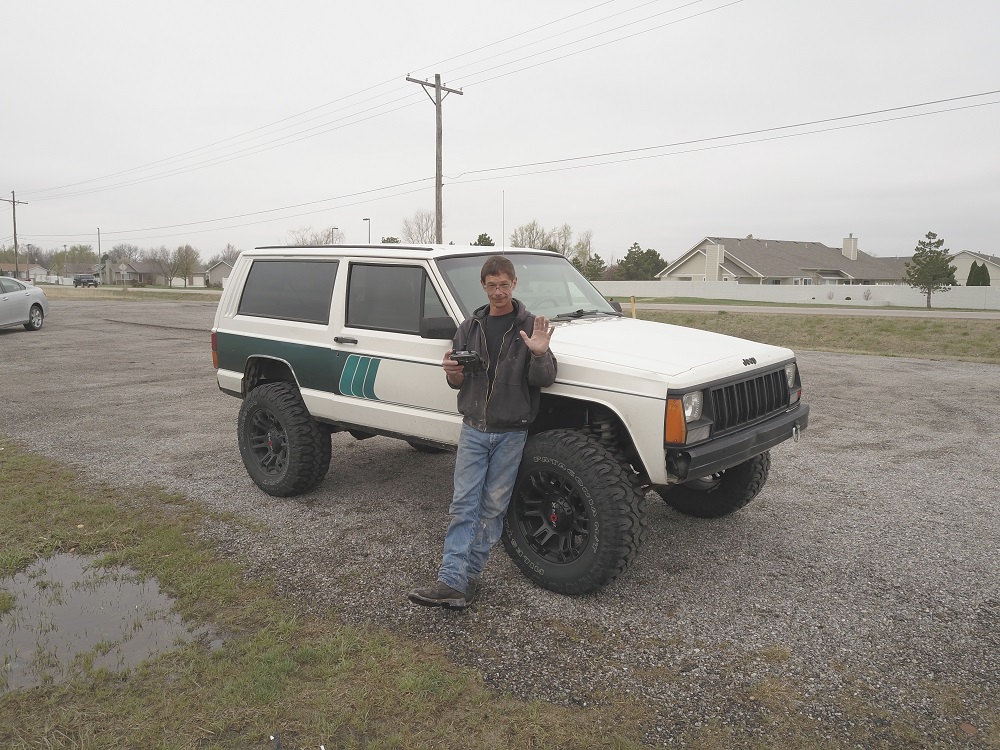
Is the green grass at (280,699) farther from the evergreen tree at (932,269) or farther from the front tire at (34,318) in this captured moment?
the evergreen tree at (932,269)

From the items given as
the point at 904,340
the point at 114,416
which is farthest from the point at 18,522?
the point at 904,340

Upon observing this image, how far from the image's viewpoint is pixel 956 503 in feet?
18.1

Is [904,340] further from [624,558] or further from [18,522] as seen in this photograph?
[18,522]

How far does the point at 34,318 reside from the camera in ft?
63.1

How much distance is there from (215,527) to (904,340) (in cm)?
1918

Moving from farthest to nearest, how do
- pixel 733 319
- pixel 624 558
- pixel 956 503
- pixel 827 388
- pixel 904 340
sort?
pixel 733 319, pixel 904 340, pixel 827 388, pixel 956 503, pixel 624 558

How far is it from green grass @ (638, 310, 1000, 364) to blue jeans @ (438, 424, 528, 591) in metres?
14.8

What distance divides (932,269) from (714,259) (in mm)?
17581

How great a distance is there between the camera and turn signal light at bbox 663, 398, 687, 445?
358 cm

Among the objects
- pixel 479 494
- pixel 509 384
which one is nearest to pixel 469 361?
pixel 509 384

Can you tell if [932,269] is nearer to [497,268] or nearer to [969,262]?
[969,262]

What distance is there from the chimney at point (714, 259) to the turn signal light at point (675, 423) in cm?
5617

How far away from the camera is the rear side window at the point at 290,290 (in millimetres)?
5305

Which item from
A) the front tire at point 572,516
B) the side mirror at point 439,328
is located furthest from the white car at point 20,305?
the front tire at point 572,516
